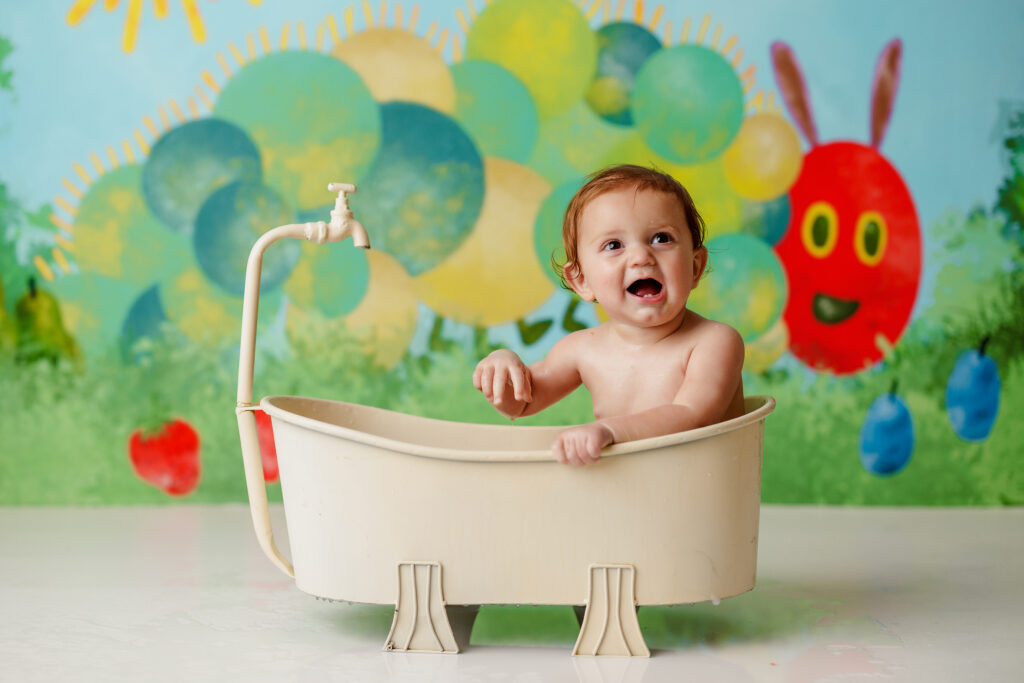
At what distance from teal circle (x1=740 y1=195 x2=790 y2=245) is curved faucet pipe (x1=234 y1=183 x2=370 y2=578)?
1182 millimetres

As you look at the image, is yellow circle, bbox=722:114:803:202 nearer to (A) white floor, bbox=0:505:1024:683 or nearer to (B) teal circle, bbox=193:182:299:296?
(A) white floor, bbox=0:505:1024:683

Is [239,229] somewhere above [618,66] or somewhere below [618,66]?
below

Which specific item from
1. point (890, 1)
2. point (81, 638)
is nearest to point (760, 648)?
point (81, 638)

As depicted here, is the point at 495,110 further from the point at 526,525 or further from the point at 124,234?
the point at 526,525

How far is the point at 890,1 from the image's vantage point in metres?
2.28

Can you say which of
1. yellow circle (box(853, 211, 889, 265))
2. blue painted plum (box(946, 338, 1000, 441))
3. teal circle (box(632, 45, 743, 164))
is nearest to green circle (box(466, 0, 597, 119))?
teal circle (box(632, 45, 743, 164))

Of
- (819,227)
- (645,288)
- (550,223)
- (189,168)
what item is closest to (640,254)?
(645,288)

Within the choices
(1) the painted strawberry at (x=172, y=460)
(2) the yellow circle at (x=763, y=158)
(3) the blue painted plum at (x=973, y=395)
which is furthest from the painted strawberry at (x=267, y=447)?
(3) the blue painted plum at (x=973, y=395)

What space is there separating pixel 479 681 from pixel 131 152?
5.37ft

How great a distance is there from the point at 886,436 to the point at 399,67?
4.34ft

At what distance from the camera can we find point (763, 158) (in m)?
2.27

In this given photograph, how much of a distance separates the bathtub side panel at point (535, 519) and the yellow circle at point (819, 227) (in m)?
1.18

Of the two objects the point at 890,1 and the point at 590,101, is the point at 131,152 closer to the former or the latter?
the point at 590,101

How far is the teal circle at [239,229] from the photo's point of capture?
230 cm
